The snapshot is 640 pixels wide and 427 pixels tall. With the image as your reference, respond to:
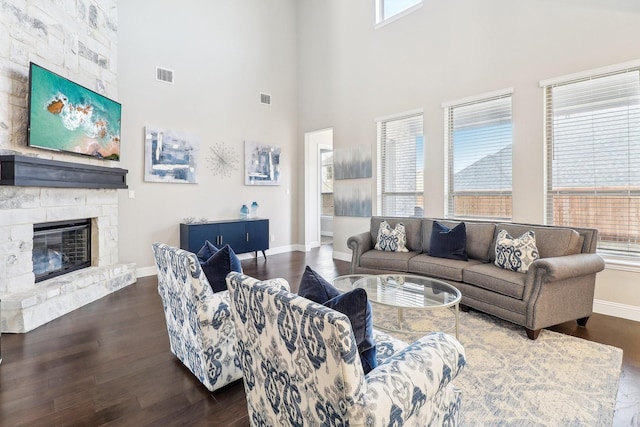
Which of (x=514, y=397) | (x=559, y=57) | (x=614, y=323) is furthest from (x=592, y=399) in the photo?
(x=559, y=57)

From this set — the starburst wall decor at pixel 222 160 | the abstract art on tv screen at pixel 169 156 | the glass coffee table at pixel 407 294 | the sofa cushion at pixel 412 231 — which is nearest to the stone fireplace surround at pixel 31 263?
the abstract art on tv screen at pixel 169 156

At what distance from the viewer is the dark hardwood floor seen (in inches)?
72.3

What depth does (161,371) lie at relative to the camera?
2.30 meters

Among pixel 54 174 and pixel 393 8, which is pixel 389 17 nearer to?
pixel 393 8

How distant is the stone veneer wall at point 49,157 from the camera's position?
9.94 ft

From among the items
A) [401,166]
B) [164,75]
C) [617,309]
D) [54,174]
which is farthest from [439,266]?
[164,75]

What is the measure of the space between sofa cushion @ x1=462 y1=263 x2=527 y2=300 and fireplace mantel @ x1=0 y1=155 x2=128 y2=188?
4.33m

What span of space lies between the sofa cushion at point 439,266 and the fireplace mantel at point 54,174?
12.9 ft

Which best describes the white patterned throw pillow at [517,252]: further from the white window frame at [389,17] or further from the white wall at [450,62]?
the white window frame at [389,17]

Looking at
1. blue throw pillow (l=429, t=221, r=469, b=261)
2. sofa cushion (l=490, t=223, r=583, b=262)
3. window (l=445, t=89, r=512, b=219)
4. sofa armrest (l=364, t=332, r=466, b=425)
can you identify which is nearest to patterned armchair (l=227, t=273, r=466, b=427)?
sofa armrest (l=364, t=332, r=466, b=425)

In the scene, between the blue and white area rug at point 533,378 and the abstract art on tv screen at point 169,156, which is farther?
the abstract art on tv screen at point 169,156

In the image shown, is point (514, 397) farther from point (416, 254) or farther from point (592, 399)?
point (416, 254)

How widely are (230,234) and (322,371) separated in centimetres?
474

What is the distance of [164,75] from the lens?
5133mm
